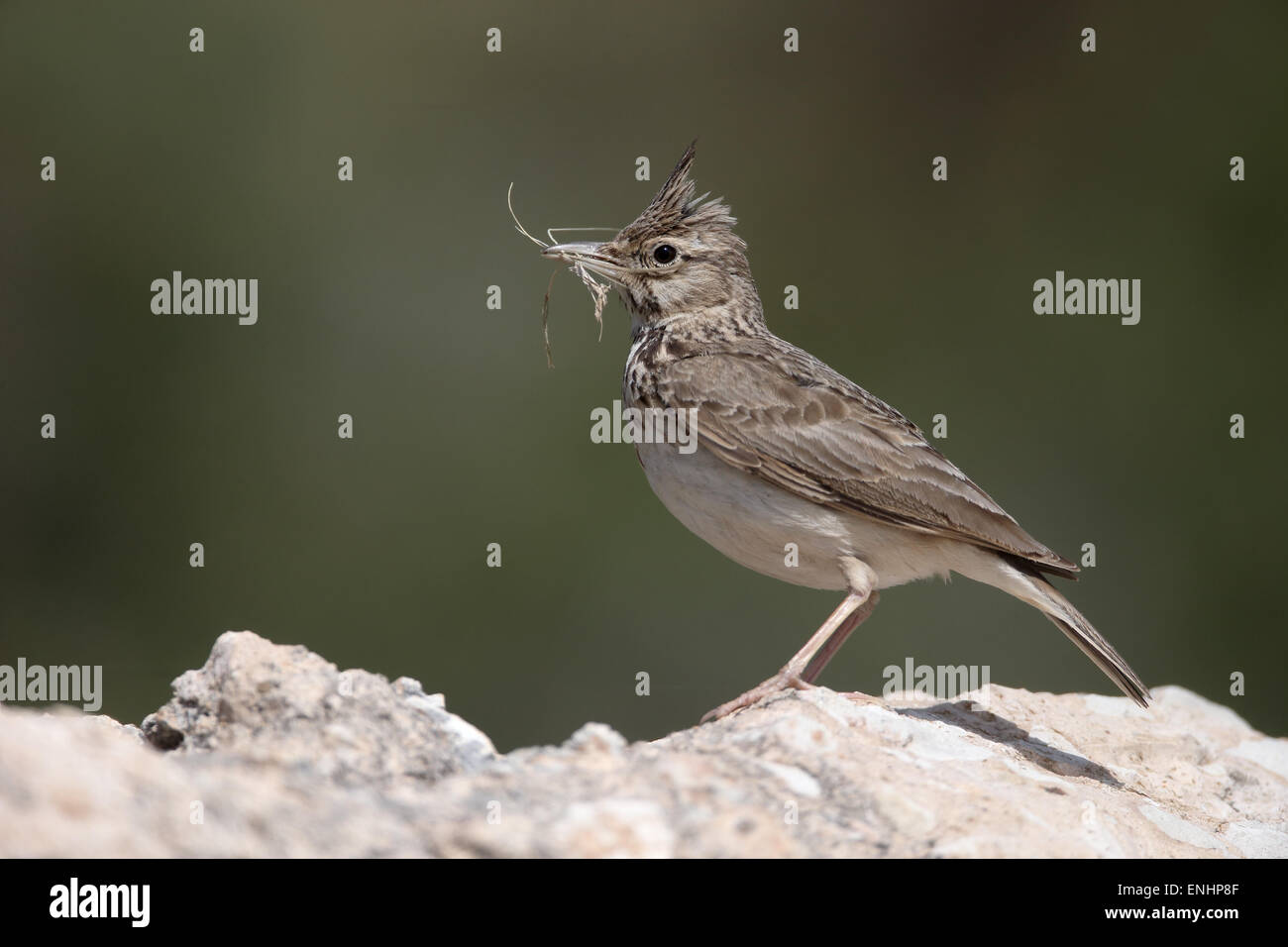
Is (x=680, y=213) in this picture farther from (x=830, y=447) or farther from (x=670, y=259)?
(x=830, y=447)

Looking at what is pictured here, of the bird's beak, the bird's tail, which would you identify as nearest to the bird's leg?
the bird's tail

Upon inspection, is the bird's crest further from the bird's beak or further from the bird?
the bird

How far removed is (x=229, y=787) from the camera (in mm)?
3547

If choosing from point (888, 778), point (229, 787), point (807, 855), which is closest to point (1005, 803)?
point (888, 778)

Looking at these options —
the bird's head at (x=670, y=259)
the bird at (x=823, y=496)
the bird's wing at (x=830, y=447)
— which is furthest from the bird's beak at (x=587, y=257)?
the bird's wing at (x=830, y=447)

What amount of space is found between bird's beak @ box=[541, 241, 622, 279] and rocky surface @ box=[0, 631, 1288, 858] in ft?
9.19

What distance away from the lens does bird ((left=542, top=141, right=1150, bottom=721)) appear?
6301 millimetres

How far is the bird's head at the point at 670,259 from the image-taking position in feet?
24.5

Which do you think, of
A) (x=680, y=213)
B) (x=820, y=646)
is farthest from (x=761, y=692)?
(x=680, y=213)
